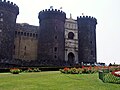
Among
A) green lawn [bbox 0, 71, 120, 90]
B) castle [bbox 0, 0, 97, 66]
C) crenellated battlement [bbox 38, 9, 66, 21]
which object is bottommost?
green lawn [bbox 0, 71, 120, 90]

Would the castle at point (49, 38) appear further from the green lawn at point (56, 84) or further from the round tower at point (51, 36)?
the green lawn at point (56, 84)

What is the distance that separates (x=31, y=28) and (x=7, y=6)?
9.33 m

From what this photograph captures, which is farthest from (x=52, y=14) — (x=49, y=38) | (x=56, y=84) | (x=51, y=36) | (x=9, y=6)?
(x=56, y=84)

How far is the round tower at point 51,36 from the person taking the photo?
172 feet

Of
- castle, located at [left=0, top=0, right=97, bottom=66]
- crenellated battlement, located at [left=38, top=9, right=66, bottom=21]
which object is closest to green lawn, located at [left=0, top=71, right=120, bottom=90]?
castle, located at [left=0, top=0, right=97, bottom=66]

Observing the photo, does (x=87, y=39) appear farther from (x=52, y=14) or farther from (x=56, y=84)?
(x=56, y=84)

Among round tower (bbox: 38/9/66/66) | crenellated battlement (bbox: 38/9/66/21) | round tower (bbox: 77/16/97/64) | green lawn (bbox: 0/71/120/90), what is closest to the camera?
green lawn (bbox: 0/71/120/90)

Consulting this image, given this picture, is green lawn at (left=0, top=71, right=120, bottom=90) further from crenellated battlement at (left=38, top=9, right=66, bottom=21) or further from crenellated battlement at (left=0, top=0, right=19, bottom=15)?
crenellated battlement at (left=38, top=9, right=66, bottom=21)

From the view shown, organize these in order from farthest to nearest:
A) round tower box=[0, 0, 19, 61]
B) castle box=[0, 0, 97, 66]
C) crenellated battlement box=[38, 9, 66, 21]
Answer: crenellated battlement box=[38, 9, 66, 21], castle box=[0, 0, 97, 66], round tower box=[0, 0, 19, 61]

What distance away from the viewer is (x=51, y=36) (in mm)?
53438

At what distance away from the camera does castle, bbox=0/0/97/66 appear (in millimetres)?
49188

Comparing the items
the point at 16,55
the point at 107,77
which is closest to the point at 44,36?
the point at 16,55

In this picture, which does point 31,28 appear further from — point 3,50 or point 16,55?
point 3,50

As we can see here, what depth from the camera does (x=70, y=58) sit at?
58.3 m
